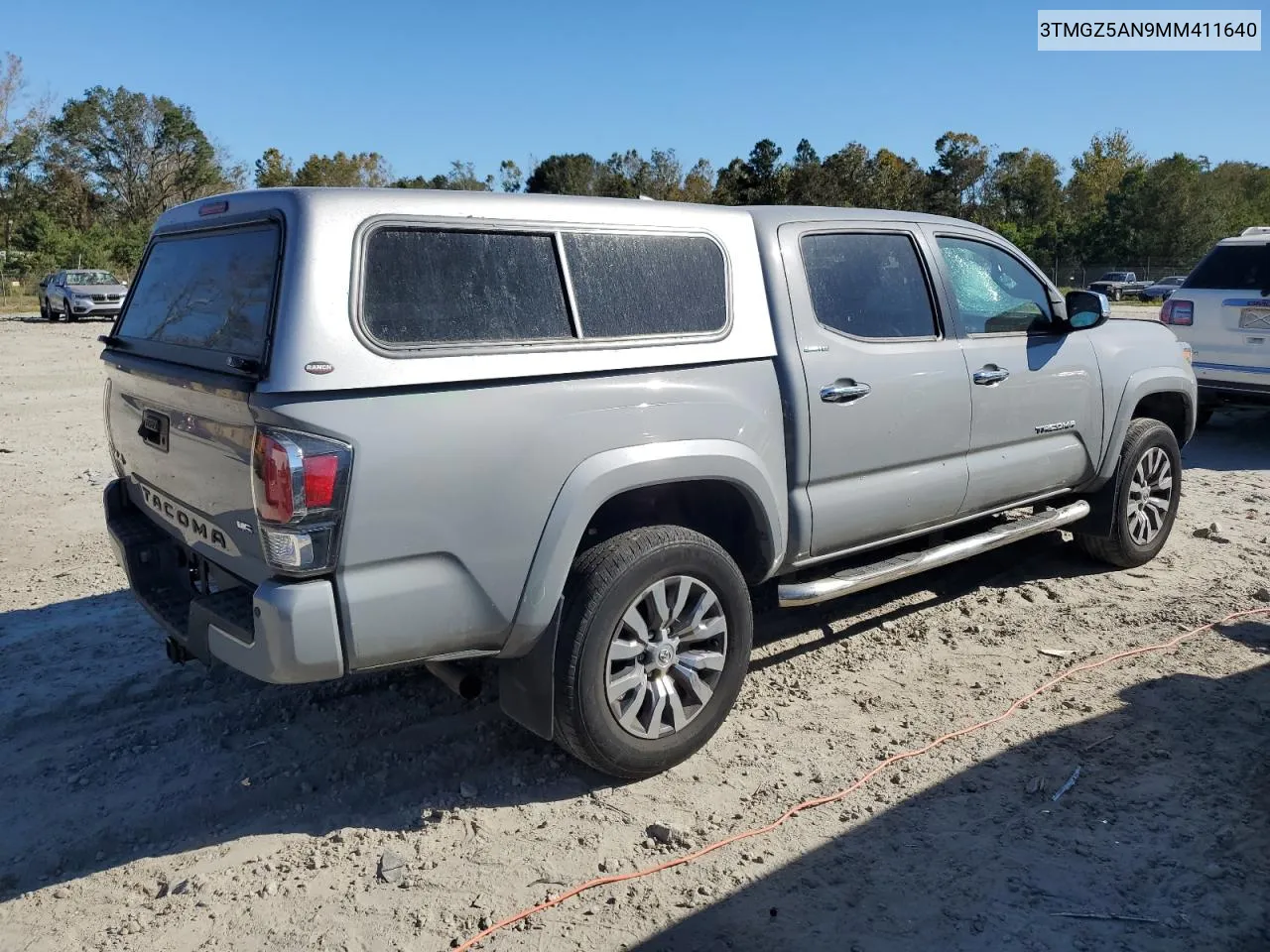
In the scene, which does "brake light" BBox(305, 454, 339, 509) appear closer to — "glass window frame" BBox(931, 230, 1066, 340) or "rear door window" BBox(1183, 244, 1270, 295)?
"glass window frame" BBox(931, 230, 1066, 340)

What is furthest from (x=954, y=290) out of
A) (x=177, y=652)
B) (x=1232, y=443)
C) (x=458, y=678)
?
(x=1232, y=443)

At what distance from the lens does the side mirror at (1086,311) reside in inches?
203

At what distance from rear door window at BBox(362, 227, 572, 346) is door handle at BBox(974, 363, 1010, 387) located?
225 cm

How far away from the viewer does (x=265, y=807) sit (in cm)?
358

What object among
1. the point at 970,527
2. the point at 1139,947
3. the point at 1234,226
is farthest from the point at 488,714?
the point at 1234,226

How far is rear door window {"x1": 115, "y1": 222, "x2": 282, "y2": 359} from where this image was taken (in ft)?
10.2

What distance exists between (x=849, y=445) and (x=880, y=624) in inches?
54.7

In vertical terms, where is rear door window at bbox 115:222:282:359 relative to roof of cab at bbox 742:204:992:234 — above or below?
below

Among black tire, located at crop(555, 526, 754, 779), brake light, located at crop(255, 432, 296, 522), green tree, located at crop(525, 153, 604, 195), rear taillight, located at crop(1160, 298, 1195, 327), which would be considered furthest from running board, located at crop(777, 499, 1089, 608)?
green tree, located at crop(525, 153, 604, 195)

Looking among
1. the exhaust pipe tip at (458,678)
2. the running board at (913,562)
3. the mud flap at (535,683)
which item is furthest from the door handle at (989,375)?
the exhaust pipe tip at (458,678)

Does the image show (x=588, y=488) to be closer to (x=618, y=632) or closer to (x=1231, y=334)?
(x=618, y=632)

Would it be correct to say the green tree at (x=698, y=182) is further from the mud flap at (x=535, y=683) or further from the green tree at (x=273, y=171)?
the mud flap at (x=535, y=683)

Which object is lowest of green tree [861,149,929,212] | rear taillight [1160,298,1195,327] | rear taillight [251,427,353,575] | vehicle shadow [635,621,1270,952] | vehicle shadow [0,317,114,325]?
vehicle shadow [635,621,1270,952]

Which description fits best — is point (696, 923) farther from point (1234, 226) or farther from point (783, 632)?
point (1234, 226)
